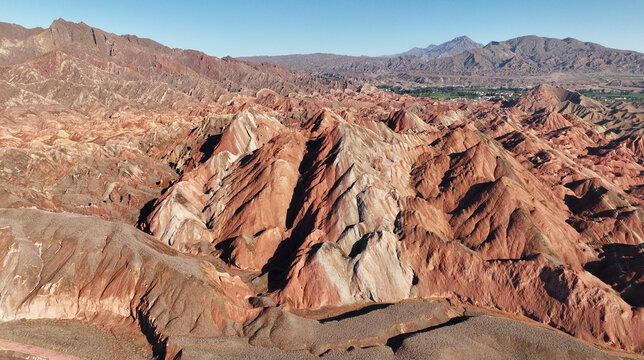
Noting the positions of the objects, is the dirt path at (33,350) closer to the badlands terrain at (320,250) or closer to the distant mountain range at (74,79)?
the badlands terrain at (320,250)

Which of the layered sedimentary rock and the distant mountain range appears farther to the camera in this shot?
the distant mountain range

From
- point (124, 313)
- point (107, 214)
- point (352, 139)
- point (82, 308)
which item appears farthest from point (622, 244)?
point (107, 214)

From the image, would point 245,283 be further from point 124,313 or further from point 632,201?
point 632,201

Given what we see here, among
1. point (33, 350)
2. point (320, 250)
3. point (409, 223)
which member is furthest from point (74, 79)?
point (409, 223)

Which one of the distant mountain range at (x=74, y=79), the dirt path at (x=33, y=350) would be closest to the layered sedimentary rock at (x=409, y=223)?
the dirt path at (x=33, y=350)

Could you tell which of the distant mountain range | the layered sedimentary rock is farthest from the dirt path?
the distant mountain range

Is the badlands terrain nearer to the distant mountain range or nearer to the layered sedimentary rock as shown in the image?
the layered sedimentary rock
